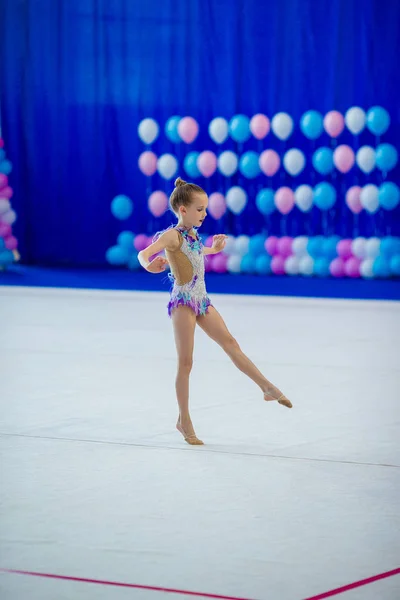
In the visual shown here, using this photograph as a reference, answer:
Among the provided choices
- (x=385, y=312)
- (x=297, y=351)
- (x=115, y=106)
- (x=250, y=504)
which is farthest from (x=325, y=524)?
(x=115, y=106)

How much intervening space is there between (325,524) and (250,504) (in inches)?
10.8

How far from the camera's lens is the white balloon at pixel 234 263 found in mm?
10836

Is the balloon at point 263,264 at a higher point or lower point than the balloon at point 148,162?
lower

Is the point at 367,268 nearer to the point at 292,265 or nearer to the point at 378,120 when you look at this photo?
the point at 292,265

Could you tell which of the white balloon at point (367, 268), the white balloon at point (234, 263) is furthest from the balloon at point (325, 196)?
the white balloon at point (234, 263)

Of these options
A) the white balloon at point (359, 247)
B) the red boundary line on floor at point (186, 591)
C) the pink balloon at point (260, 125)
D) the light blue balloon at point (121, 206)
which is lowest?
the white balloon at point (359, 247)

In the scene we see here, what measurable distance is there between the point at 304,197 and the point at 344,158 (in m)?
0.57

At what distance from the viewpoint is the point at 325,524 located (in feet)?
9.37

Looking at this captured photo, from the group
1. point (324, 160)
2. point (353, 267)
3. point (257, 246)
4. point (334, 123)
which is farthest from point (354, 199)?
point (257, 246)

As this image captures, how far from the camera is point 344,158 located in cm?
1025

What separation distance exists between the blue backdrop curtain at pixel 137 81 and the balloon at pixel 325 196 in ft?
1.76

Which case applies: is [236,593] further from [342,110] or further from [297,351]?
[342,110]

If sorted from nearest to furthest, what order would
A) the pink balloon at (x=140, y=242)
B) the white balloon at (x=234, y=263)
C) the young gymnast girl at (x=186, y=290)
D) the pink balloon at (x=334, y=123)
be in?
the young gymnast girl at (x=186, y=290), the pink balloon at (x=334, y=123), the white balloon at (x=234, y=263), the pink balloon at (x=140, y=242)

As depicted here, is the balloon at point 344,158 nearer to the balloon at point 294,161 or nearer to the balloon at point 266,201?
the balloon at point 294,161
